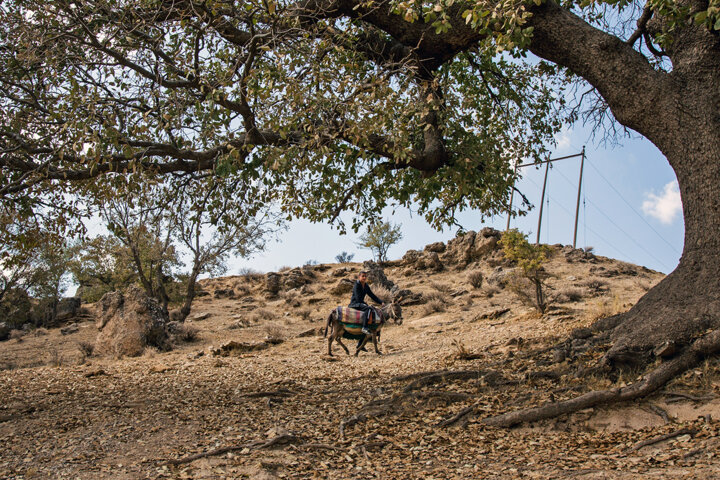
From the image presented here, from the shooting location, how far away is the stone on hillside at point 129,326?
1491cm

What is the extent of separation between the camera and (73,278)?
31.3 meters

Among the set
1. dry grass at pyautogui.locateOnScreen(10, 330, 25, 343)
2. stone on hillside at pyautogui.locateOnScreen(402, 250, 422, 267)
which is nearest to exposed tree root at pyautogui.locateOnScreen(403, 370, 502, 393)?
dry grass at pyautogui.locateOnScreen(10, 330, 25, 343)

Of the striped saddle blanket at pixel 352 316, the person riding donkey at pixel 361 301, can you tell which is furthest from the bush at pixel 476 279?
the striped saddle blanket at pixel 352 316

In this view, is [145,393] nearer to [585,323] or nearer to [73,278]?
[585,323]

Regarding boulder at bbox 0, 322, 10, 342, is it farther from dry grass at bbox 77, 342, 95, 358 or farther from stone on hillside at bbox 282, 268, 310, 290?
stone on hillside at bbox 282, 268, 310, 290

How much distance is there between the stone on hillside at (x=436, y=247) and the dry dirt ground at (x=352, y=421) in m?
21.8

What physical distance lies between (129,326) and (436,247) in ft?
71.3

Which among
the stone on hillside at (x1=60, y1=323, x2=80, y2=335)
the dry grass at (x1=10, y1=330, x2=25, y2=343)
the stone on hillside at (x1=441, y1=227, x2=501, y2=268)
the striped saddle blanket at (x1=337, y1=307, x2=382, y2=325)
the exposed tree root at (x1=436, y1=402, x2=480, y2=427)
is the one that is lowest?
the dry grass at (x1=10, y1=330, x2=25, y2=343)

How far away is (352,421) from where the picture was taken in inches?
239

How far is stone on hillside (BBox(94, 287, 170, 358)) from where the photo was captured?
1491 centimetres

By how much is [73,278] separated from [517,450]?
31716mm

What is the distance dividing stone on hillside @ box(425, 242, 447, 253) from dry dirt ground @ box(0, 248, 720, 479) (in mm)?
21761

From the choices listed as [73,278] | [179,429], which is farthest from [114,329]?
[73,278]

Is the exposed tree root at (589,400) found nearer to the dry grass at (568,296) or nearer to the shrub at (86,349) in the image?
the dry grass at (568,296)
